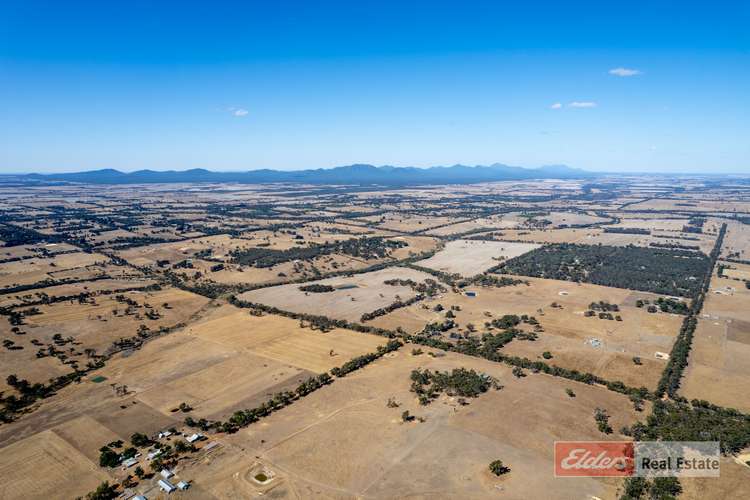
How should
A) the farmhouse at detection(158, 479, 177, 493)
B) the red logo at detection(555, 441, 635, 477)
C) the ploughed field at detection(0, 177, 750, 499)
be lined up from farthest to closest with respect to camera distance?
the ploughed field at detection(0, 177, 750, 499) → the red logo at detection(555, 441, 635, 477) → the farmhouse at detection(158, 479, 177, 493)

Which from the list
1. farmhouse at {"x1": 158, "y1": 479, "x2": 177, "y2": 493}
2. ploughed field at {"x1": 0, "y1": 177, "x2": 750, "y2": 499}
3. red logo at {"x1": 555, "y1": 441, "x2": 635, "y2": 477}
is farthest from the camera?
ploughed field at {"x1": 0, "y1": 177, "x2": 750, "y2": 499}

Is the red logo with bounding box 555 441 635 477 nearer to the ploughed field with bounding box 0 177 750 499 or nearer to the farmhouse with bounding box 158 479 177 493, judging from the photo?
the ploughed field with bounding box 0 177 750 499

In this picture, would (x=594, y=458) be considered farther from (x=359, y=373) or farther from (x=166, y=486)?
(x=166, y=486)

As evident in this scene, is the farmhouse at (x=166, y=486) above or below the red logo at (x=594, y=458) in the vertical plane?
above

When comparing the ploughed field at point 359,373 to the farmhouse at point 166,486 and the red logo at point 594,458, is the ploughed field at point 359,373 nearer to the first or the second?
the farmhouse at point 166,486

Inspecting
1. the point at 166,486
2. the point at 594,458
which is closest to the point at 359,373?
the point at 166,486

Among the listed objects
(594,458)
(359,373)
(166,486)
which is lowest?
(594,458)

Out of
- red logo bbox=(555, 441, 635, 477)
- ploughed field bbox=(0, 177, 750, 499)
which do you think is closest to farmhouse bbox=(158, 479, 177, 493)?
ploughed field bbox=(0, 177, 750, 499)

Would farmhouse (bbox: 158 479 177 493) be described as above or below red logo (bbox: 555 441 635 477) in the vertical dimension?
above

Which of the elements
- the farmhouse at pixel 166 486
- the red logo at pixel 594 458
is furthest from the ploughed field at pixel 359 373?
the red logo at pixel 594 458
